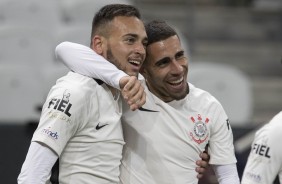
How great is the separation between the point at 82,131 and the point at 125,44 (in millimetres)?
286

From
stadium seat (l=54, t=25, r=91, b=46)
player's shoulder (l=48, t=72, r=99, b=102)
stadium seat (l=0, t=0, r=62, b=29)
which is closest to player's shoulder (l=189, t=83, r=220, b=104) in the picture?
player's shoulder (l=48, t=72, r=99, b=102)

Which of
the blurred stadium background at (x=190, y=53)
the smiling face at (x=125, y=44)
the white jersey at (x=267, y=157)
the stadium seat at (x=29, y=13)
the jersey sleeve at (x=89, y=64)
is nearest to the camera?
the jersey sleeve at (x=89, y=64)

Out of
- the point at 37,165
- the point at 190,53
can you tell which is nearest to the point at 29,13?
the point at 190,53

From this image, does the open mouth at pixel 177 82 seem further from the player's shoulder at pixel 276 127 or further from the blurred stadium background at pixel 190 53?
the blurred stadium background at pixel 190 53

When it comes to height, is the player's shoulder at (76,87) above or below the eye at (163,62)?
below

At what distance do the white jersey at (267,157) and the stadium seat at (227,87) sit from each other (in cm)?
161

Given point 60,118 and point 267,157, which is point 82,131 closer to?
point 60,118

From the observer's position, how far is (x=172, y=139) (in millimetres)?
2127

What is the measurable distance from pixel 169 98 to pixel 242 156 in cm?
135

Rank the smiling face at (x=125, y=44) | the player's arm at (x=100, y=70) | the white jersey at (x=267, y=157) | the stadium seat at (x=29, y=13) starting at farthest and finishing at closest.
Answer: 1. the stadium seat at (x=29, y=13)
2. the white jersey at (x=267, y=157)
3. the smiling face at (x=125, y=44)
4. the player's arm at (x=100, y=70)

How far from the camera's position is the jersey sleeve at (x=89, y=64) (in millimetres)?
1910

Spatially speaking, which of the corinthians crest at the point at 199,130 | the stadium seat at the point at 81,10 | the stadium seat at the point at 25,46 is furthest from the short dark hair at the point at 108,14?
the stadium seat at the point at 81,10

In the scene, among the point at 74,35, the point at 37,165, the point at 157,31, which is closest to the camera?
the point at 37,165

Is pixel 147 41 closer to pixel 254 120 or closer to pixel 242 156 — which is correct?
pixel 242 156
